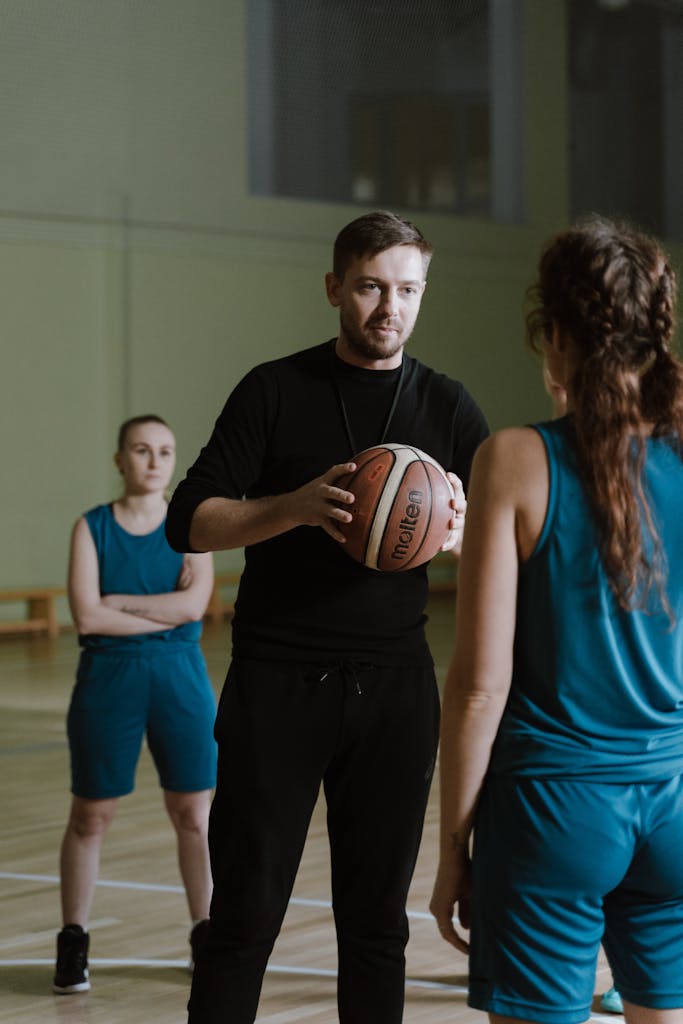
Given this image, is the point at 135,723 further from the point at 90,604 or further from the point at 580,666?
the point at 580,666

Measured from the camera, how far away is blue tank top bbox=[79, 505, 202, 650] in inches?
150

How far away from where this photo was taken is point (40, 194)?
12.1 meters

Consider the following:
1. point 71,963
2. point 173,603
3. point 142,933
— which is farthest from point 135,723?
point 142,933

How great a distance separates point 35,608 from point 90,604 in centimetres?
861

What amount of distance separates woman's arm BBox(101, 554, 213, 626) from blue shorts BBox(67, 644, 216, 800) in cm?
10

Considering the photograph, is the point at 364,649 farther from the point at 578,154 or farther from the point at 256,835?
the point at 578,154

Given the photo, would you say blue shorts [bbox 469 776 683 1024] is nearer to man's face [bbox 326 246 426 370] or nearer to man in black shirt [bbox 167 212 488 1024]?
man in black shirt [bbox 167 212 488 1024]

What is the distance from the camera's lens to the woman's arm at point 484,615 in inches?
67.4

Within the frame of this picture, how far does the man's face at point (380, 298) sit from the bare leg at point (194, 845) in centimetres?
162

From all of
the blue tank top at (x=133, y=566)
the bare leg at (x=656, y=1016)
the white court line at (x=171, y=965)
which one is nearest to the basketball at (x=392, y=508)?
the bare leg at (x=656, y=1016)

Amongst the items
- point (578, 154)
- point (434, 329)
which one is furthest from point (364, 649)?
point (578, 154)

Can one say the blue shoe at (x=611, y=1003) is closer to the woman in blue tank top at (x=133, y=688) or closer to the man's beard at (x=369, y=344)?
the woman in blue tank top at (x=133, y=688)

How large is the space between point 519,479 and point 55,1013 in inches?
89.5

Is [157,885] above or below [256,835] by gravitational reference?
below
